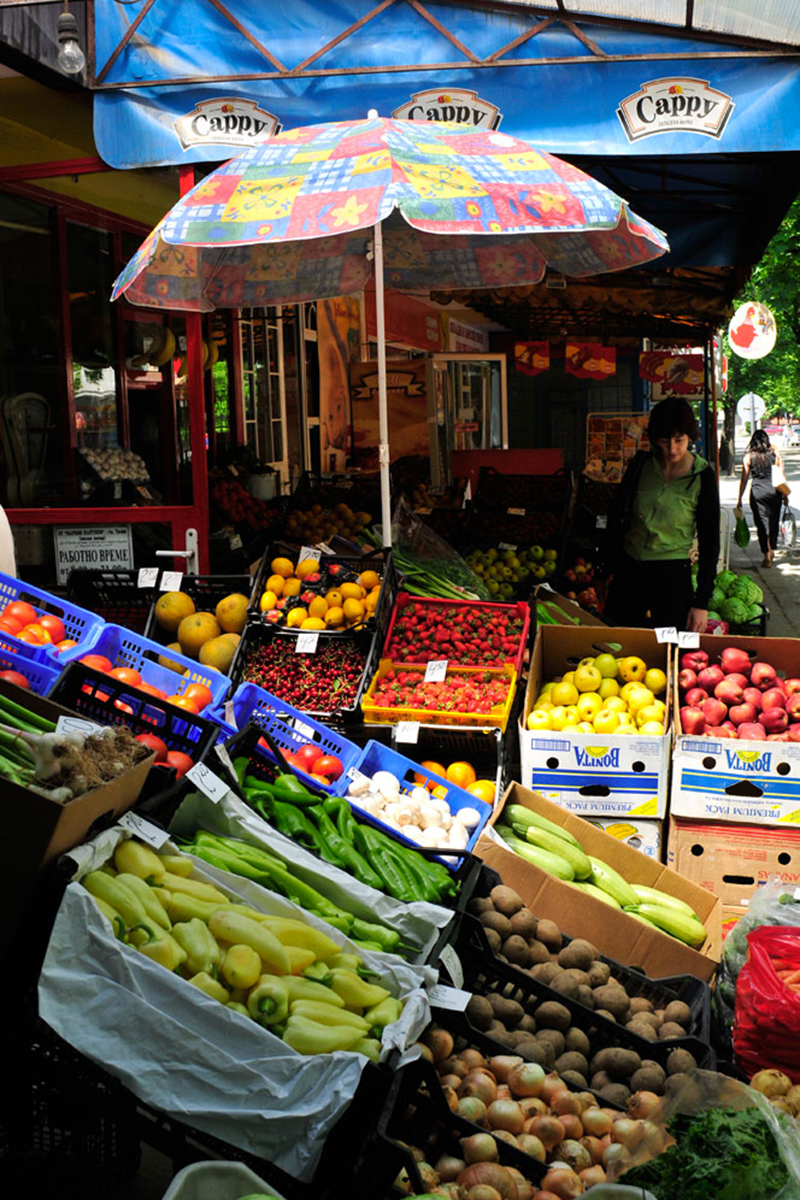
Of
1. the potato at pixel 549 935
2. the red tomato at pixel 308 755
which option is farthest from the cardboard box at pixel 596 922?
the red tomato at pixel 308 755

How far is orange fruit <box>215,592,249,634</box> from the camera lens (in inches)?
221

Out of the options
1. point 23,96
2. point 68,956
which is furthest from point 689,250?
point 68,956

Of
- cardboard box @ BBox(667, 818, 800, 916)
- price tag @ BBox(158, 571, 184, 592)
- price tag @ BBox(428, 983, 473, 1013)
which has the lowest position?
cardboard box @ BBox(667, 818, 800, 916)

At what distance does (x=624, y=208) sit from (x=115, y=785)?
337 centimetres

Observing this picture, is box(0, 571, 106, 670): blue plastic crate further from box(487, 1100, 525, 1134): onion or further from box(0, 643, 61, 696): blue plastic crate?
box(487, 1100, 525, 1134): onion

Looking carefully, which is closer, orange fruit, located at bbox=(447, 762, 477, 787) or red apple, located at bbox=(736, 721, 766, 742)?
red apple, located at bbox=(736, 721, 766, 742)

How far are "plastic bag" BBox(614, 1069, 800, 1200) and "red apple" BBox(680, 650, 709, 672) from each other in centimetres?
293

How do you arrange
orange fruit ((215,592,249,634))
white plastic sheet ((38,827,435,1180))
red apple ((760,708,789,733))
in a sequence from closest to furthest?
white plastic sheet ((38,827,435,1180)) < red apple ((760,708,789,733)) < orange fruit ((215,592,249,634))

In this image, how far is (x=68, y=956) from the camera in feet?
7.84

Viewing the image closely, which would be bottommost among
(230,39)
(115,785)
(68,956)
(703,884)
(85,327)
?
(703,884)

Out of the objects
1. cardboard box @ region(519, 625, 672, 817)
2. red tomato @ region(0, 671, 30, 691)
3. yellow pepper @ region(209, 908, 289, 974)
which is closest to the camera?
yellow pepper @ region(209, 908, 289, 974)

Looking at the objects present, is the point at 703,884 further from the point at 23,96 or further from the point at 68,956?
the point at 23,96

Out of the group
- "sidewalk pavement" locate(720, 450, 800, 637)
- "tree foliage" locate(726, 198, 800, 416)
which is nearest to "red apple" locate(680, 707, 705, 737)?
"tree foliage" locate(726, 198, 800, 416)

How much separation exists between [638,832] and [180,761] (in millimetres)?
2201
